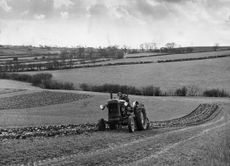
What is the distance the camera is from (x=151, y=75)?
8888cm

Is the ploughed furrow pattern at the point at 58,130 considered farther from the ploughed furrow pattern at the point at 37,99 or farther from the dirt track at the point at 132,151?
the ploughed furrow pattern at the point at 37,99

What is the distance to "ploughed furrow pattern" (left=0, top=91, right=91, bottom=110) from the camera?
56281 millimetres

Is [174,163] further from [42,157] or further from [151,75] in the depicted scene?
[151,75]

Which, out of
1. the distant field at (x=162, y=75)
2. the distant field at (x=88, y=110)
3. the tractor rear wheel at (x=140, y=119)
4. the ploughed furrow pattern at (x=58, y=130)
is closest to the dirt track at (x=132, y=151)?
the tractor rear wheel at (x=140, y=119)

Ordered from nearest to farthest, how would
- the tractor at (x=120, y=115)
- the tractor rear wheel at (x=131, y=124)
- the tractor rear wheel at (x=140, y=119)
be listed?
the tractor rear wheel at (x=131, y=124) < the tractor at (x=120, y=115) < the tractor rear wheel at (x=140, y=119)

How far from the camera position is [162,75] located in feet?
289

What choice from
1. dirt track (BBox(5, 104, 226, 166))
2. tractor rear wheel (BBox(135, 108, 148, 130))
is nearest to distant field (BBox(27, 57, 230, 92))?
tractor rear wheel (BBox(135, 108, 148, 130))

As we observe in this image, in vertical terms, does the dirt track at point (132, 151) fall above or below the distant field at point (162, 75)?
below

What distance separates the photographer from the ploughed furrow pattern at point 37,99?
56281mm

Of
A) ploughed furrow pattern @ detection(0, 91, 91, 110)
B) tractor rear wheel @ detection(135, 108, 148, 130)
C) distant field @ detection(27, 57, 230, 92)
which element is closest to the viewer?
tractor rear wheel @ detection(135, 108, 148, 130)

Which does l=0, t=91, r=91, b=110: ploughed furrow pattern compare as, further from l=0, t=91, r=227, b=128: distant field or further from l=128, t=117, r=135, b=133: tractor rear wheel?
l=128, t=117, r=135, b=133: tractor rear wheel

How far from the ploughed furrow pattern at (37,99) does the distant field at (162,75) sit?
1648 centimetres

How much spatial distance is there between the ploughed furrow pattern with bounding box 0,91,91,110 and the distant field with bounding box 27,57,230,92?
16476 millimetres

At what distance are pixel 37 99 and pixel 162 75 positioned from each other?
3501 cm
